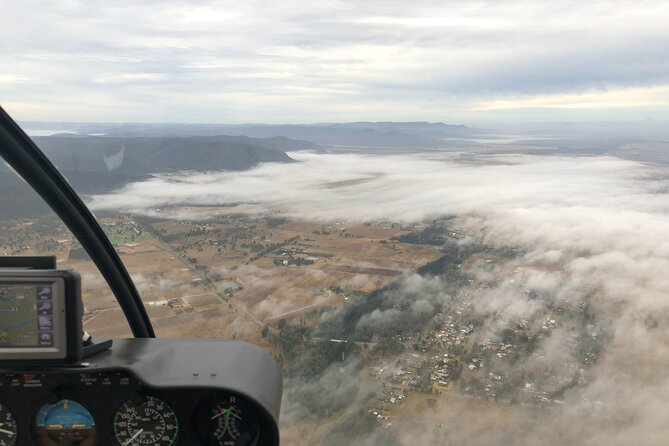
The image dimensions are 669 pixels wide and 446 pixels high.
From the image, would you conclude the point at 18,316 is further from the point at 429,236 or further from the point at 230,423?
the point at 429,236

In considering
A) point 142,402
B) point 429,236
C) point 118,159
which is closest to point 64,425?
point 142,402


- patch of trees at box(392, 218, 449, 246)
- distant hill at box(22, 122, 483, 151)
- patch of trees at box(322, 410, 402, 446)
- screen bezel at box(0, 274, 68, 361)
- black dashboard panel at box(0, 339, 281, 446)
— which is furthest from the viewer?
distant hill at box(22, 122, 483, 151)

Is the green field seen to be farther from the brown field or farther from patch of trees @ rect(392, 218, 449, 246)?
patch of trees @ rect(392, 218, 449, 246)

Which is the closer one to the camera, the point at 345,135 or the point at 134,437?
the point at 134,437

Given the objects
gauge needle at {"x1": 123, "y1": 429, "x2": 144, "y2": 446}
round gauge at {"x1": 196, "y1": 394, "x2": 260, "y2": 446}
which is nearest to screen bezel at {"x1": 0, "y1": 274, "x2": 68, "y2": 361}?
gauge needle at {"x1": 123, "y1": 429, "x2": 144, "y2": 446}

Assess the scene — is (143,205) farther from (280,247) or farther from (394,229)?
(394,229)

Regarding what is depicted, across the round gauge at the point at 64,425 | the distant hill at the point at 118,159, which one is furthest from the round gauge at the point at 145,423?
the distant hill at the point at 118,159
